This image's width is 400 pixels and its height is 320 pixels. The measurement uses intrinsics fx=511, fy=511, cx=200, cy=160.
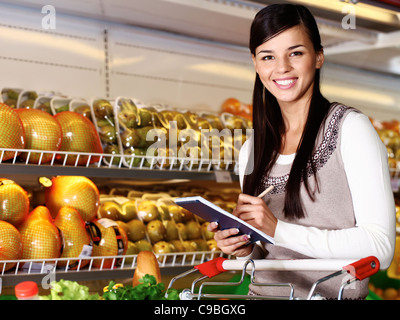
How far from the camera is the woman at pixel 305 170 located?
4.75ft

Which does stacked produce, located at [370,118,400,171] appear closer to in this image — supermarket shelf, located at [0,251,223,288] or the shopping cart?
supermarket shelf, located at [0,251,223,288]

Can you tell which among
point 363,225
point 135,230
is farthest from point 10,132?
point 363,225

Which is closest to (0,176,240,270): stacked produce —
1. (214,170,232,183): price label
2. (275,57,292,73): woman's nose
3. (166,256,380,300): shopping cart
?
(214,170,232,183): price label

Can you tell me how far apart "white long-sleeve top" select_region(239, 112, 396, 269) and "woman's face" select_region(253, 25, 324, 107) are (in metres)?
0.29

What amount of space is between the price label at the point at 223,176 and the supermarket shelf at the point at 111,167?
17 mm

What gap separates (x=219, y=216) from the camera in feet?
4.50

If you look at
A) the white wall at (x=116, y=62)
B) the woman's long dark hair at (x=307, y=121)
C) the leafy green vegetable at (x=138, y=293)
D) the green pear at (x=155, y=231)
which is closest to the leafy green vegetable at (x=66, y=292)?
the leafy green vegetable at (x=138, y=293)

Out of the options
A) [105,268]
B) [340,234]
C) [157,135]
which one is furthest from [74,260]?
[340,234]

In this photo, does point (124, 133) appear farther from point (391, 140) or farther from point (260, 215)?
point (391, 140)

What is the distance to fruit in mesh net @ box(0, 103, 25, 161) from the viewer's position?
1.86 metres

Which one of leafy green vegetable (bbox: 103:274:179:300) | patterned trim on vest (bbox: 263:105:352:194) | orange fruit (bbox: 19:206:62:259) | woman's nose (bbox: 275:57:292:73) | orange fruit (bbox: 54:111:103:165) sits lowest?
orange fruit (bbox: 19:206:62:259)

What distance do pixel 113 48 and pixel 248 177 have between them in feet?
4.54

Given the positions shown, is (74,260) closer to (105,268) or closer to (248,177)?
(105,268)

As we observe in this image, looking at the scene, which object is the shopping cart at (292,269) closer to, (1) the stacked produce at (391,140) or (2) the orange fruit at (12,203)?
(2) the orange fruit at (12,203)
